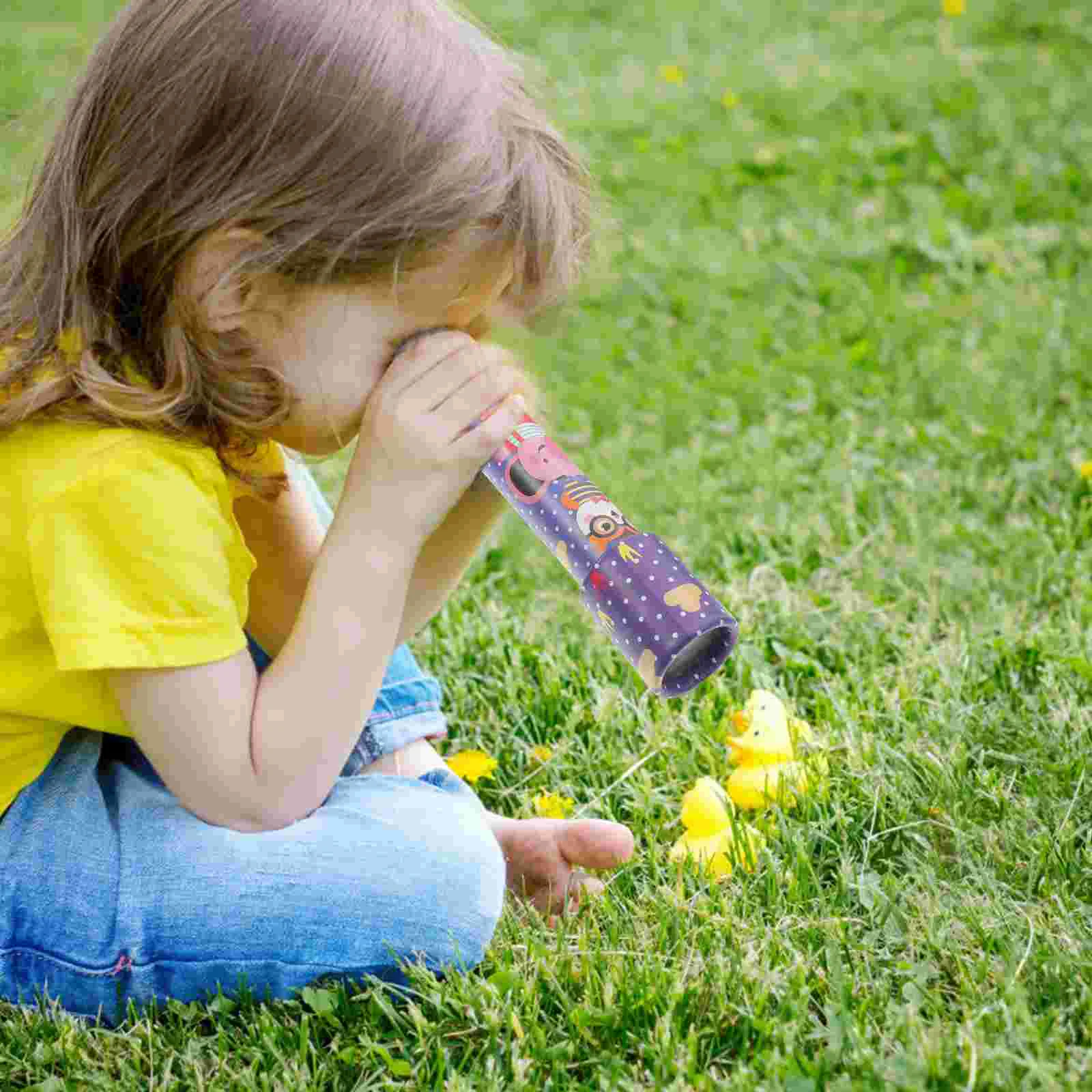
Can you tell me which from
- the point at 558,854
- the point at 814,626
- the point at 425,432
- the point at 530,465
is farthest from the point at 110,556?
the point at 814,626

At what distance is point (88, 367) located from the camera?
61.9 inches

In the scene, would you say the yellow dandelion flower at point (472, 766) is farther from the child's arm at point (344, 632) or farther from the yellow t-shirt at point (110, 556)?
the yellow t-shirt at point (110, 556)

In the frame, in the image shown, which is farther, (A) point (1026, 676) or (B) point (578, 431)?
(B) point (578, 431)

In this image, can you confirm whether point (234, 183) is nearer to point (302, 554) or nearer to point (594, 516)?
point (594, 516)

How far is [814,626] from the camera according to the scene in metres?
2.35

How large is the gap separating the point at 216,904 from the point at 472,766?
1.77 ft

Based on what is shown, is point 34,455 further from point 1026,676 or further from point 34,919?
point 1026,676

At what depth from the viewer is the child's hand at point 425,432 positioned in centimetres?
162

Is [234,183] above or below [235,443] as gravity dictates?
above

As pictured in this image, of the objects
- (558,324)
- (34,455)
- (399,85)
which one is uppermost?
(399,85)

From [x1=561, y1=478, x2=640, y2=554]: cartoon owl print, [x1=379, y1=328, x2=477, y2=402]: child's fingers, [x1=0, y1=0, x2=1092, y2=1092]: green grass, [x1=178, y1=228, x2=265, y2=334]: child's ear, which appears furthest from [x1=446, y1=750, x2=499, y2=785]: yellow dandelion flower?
[x1=178, y1=228, x2=265, y2=334]: child's ear

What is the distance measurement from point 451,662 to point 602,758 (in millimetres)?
400

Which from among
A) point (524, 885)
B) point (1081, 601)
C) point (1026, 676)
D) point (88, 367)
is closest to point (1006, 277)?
point (1081, 601)

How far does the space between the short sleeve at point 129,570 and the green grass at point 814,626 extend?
43 centimetres
